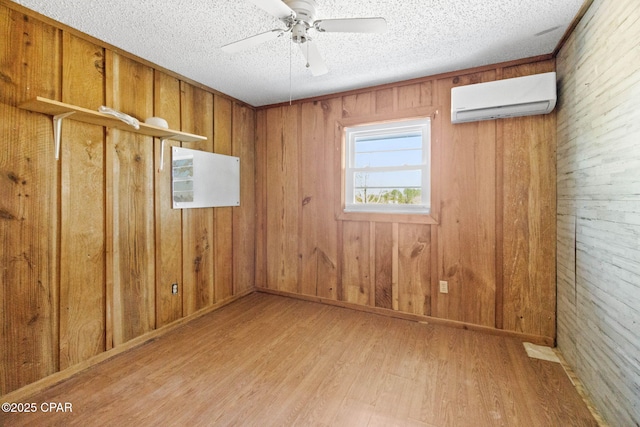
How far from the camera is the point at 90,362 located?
203cm

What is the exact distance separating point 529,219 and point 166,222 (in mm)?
3252

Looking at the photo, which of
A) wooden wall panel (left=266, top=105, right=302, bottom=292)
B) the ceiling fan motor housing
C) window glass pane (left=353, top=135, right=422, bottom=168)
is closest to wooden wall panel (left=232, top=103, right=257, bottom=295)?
wooden wall panel (left=266, top=105, right=302, bottom=292)

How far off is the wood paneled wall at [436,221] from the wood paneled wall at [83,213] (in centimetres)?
99

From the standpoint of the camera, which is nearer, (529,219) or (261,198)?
(529,219)

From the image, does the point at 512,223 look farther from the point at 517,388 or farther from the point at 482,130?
the point at 517,388

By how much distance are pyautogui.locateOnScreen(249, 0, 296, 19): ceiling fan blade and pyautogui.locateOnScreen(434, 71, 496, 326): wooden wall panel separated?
1.81 metres

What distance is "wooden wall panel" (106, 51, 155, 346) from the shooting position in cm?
220

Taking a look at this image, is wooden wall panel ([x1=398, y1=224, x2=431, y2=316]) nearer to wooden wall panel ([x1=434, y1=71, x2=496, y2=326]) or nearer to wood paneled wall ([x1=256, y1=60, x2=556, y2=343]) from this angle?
wood paneled wall ([x1=256, y1=60, x2=556, y2=343])

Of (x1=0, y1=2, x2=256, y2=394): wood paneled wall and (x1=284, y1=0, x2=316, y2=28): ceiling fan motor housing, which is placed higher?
(x1=284, y1=0, x2=316, y2=28): ceiling fan motor housing

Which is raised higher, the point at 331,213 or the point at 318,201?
the point at 318,201

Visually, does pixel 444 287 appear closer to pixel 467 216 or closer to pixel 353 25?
pixel 467 216

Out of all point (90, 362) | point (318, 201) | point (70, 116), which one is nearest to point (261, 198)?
point (318, 201)

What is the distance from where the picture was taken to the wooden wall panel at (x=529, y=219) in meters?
2.28

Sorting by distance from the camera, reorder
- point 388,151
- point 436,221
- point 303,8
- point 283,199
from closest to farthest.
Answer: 1. point 303,8
2. point 436,221
3. point 388,151
4. point 283,199
